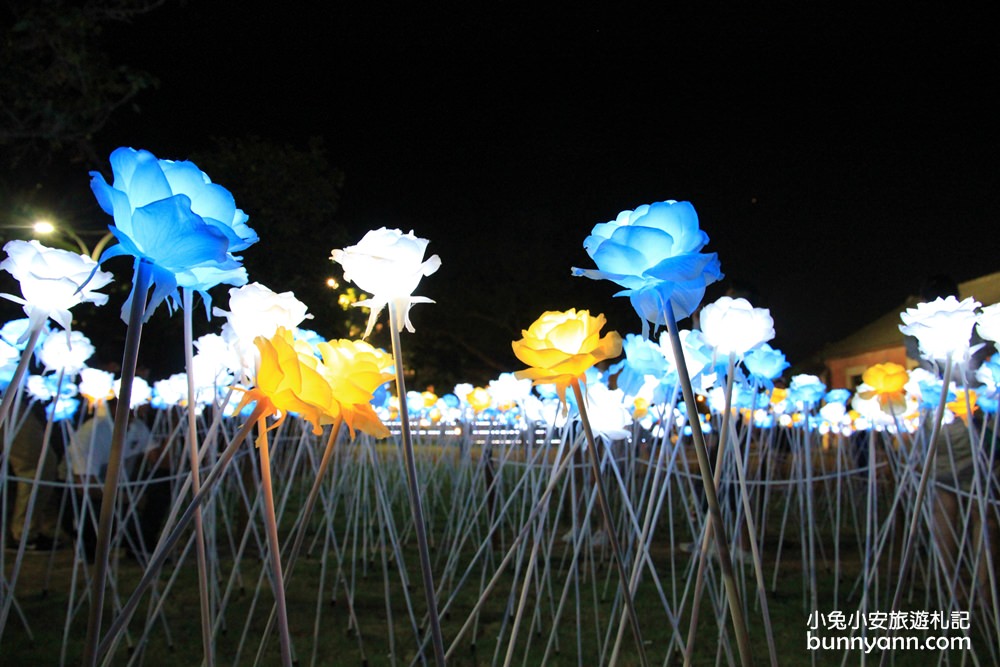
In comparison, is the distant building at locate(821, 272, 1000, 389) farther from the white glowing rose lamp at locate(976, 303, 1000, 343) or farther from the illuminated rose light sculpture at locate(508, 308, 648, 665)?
the illuminated rose light sculpture at locate(508, 308, 648, 665)

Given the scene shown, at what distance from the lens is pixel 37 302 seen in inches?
42.1

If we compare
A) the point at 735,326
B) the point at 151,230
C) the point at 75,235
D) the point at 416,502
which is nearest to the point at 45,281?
the point at 151,230

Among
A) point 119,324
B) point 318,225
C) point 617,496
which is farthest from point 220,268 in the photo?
point 119,324

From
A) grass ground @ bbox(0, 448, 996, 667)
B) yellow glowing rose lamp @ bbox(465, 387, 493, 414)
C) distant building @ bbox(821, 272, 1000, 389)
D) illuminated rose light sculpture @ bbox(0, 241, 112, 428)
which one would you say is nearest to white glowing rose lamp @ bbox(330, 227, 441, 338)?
illuminated rose light sculpture @ bbox(0, 241, 112, 428)

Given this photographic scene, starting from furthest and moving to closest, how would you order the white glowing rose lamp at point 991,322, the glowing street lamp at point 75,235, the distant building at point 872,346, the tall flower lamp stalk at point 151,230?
1. the distant building at point 872,346
2. the glowing street lamp at point 75,235
3. the white glowing rose lamp at point 991,322
4. the tall flower lamp stalk at point 151,230

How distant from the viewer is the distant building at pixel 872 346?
12562mm

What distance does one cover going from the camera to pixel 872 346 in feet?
50.6

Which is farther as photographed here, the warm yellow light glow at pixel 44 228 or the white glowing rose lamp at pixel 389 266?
the warm yellow light glow at pixel 44 228

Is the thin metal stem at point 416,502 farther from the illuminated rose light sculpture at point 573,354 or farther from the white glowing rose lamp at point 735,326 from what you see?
the white glowing rose lamp at point 735,326

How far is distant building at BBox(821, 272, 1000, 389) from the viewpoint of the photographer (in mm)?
12562

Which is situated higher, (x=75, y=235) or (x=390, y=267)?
(x=75, y=235)

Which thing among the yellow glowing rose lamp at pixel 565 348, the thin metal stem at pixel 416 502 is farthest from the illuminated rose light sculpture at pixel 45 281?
the yellow glowing rose lamp at pixel 565 348

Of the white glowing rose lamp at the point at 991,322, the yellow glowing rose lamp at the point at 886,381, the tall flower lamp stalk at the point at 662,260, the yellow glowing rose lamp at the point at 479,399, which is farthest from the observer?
the yellow glowing rose lamp at the point at 479,399

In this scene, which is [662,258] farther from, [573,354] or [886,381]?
[886,381]
